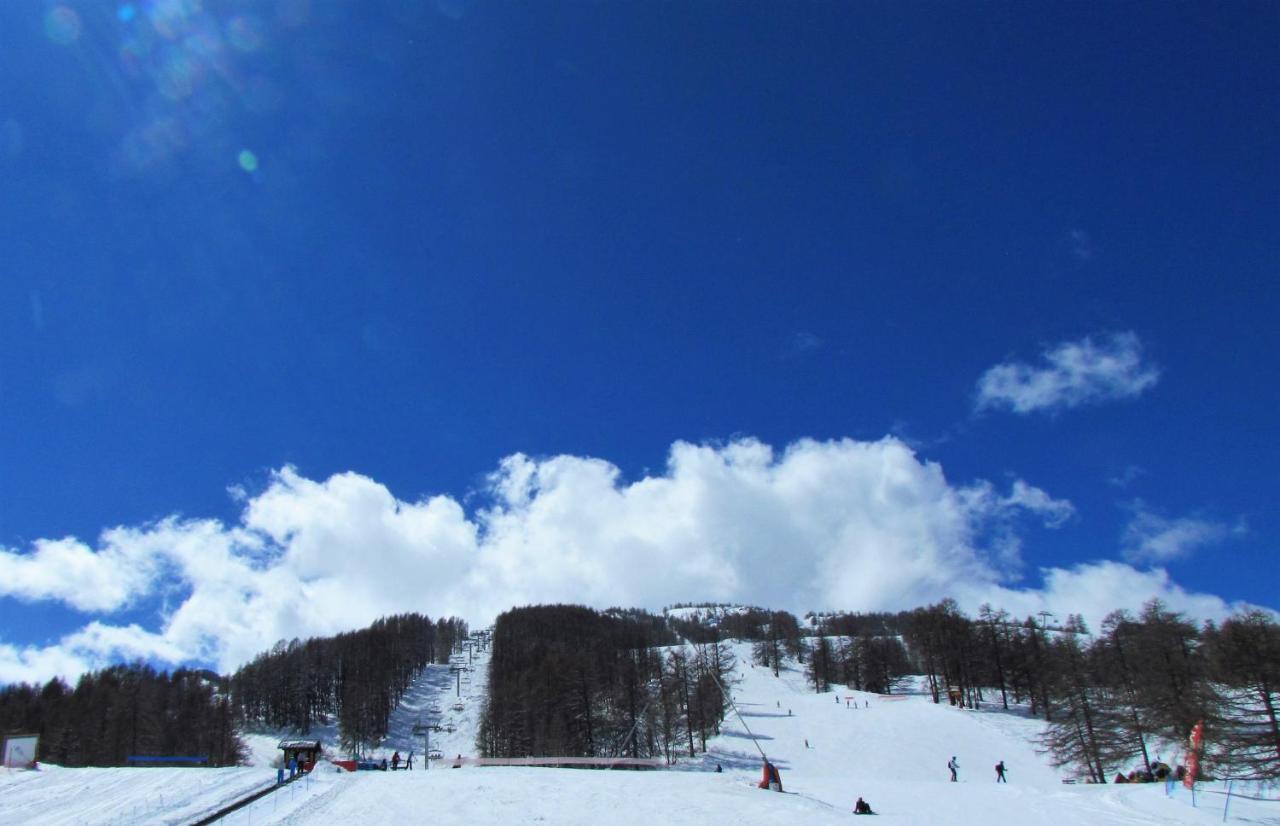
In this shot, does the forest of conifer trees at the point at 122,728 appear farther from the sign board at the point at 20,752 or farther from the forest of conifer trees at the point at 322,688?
the sign board at the point at 20,752

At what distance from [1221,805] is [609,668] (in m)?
76.5

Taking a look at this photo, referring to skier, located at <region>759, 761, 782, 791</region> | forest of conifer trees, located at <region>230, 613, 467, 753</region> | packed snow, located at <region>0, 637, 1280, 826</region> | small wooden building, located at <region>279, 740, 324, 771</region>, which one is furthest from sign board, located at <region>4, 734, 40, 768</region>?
forest of conifer trees, located at <region>230, 613, 467, 753</region>

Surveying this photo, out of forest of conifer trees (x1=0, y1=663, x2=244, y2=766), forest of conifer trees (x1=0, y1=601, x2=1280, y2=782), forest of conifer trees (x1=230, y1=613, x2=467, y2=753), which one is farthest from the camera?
forest of conifer trees (x1=230, y1=613, x2=467, y2=753)

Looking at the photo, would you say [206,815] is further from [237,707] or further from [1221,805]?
[237,707]

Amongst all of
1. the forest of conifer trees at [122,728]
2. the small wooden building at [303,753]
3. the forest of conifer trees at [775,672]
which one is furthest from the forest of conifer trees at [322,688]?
the small wooden building at [303,753]

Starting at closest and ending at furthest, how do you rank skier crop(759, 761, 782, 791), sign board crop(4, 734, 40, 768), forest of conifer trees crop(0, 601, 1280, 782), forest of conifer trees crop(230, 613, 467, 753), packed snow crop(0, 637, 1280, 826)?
1. packed snow crop(0, 637, 1280, 826)
2. skier crop(759, 761, 782, 791)
3. forest of conifer trees crop(0, 601, 1280, 782)
4. sign board crop(4, 734, 40, 768)
5. forest of conifer trees crop(230, 613, 467, 753)

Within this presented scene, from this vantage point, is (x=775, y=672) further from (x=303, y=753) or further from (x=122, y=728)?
(x=303, y=753)

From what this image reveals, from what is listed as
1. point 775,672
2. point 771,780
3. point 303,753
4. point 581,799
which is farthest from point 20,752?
point 775,672

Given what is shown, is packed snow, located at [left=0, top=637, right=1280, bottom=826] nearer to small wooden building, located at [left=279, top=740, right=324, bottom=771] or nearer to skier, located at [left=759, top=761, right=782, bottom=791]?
skier, located at [left=759, top=761, right=782, bottom=791]

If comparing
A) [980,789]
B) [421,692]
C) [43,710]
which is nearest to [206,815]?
[980,789]

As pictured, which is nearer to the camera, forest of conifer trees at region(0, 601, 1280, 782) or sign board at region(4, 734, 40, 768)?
forest of conifer trees at region(0, 601, 1280, 782)

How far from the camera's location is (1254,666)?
40.0 metres

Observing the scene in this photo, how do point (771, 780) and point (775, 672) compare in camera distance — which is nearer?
point (771, 780)

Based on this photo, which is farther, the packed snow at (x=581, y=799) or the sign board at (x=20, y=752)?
the sign board at (x=20, y=752)
